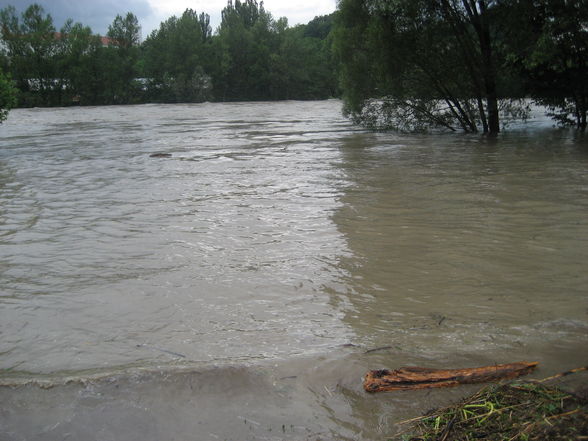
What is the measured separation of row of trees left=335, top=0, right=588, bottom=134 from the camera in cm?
1981

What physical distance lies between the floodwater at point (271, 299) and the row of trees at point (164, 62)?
71.9 meters

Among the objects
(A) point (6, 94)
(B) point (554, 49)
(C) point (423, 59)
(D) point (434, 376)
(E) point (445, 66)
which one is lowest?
(D) point (434, 376)

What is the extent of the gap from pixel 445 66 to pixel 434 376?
65.8ft

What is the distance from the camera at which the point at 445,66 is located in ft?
70.7

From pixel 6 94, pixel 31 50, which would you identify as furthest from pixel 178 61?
pixel 6 94

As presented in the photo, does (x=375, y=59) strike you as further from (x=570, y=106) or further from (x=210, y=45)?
(x=210, y=45)

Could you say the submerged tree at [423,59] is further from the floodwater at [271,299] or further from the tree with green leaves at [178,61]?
the tree with green leaves at [178,61]

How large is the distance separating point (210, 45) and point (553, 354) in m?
97.7

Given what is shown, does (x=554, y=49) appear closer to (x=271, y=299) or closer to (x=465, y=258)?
(x=465, y=258)

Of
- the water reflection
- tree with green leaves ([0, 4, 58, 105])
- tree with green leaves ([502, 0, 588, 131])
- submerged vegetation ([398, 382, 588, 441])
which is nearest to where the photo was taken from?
submerged vegetation ([398, 382, 588, 441])

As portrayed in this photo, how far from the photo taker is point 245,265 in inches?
247

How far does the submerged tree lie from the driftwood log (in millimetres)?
18881

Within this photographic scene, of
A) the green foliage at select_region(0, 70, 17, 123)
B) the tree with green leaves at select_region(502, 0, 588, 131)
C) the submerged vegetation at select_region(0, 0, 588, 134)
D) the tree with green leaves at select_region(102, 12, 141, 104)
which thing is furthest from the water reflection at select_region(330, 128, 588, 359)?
the tree with green leaves at select_region(102, 12, 141, 104)

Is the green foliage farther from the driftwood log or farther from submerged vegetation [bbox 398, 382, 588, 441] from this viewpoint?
submerged vegetation [bbox 398, 382, 588, 441]
